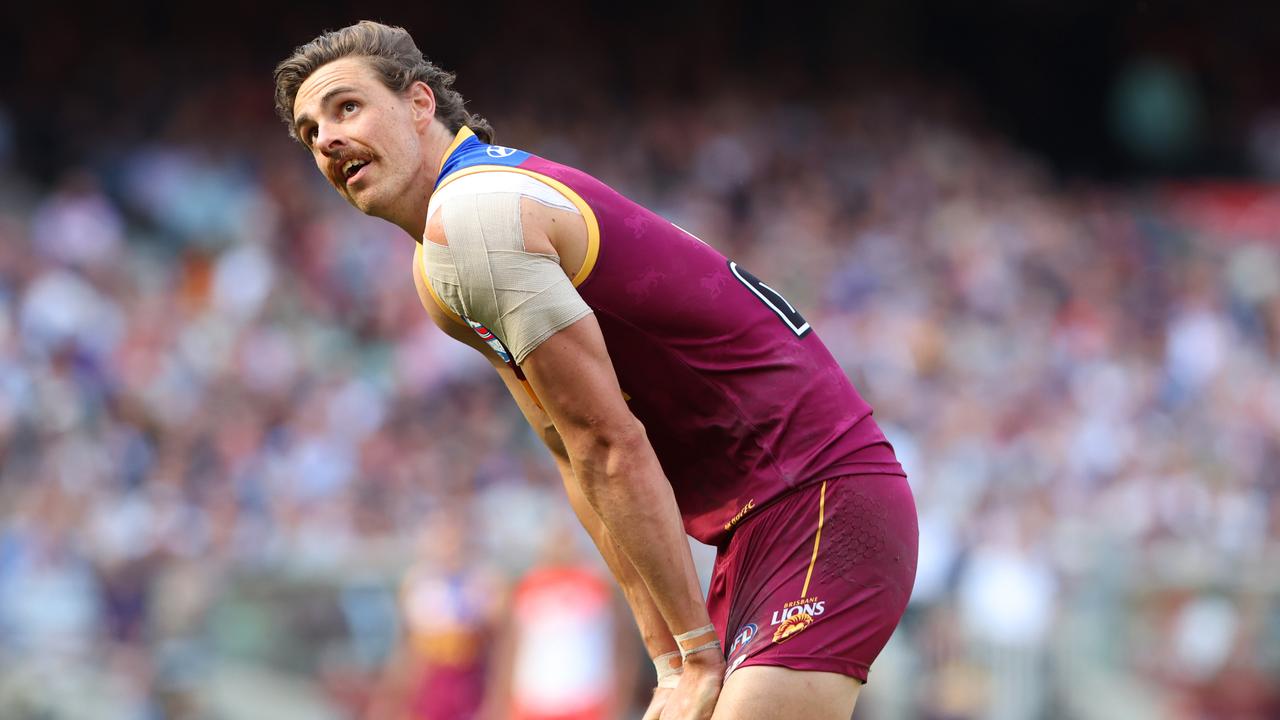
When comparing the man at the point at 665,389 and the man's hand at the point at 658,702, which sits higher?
the man at the point at 665,389

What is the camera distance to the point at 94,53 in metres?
17.2

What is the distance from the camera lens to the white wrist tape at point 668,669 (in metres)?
4.08

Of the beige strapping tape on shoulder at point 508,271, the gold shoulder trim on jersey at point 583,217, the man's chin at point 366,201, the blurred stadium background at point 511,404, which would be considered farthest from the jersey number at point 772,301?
the blurred stadium background at point 511,404

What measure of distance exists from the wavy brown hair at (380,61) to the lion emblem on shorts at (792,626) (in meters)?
1.49

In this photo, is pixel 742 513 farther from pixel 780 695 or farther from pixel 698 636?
pixel 780 695

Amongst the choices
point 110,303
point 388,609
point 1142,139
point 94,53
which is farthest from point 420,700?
point 1142,139

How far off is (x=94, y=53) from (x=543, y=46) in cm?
508

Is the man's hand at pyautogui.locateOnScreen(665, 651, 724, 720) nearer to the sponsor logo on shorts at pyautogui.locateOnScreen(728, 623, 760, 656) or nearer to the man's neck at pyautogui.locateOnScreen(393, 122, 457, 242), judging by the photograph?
the sponsor logo on shorts at pyautogui.locateOnScreen(728, 623, 760, 656)

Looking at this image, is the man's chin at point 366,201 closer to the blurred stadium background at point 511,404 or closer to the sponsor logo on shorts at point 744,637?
the sponsor logo on shorts at point 744,637

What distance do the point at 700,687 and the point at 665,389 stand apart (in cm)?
71

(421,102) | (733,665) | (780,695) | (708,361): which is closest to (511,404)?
(421,102)

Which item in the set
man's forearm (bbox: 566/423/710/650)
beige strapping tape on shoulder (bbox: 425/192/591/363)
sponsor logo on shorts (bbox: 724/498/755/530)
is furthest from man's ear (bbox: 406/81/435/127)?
sponsor logo on shorts (bbox: 724/498/755/530)

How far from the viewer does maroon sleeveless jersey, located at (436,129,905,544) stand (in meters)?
3.91

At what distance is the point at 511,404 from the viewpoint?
13.5 meters
